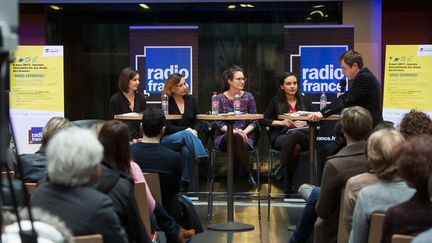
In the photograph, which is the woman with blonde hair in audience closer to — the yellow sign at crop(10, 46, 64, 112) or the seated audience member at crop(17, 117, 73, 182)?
the seated audience member at crop(17, 117, 73, 182)

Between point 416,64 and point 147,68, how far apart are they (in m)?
2.97

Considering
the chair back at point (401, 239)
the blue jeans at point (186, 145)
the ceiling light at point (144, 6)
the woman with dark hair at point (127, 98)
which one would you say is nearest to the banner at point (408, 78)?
the blue jeans at point (186, 145)

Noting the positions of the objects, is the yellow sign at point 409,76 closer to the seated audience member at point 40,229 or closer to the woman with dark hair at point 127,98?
the woman with dark hair at point 127,98

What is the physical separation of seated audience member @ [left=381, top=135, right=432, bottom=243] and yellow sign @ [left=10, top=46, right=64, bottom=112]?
239 inches

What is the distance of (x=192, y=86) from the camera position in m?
8.63

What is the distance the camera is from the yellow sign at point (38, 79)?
856 cm

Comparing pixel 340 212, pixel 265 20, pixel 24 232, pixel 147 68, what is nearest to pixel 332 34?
pixel 265 20

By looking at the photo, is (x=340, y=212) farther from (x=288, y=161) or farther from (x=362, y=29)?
(x=362, y=29)

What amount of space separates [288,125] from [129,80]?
1702 millimetres

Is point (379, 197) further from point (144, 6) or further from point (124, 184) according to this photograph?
point (144, 6)

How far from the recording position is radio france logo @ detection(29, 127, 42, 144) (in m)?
8.52

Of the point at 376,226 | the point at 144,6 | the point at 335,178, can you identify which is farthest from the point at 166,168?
the point at 144,6

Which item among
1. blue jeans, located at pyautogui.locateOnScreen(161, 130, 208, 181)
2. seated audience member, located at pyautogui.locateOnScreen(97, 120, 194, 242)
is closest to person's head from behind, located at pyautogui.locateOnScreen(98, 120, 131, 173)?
seated audience member, located at pyautogui.locateOnScreen(97, 120, 194, 242)

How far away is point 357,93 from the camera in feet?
22.6
